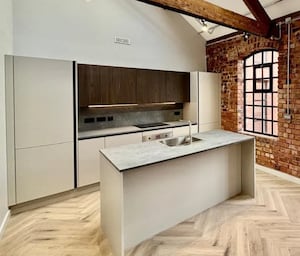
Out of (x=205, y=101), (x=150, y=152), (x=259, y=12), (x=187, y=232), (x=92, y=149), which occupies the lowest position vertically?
(x=187, y=232)

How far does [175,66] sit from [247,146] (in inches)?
104

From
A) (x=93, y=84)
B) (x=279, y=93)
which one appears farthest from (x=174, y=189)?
(x=279, y=93)

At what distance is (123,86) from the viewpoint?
14.6ft

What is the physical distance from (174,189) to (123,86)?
2327 mm

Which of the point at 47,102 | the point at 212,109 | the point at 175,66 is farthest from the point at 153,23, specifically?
the point at 47,102

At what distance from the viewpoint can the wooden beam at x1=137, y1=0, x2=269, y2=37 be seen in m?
2.96

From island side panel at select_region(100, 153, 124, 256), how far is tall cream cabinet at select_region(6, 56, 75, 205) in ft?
3.51

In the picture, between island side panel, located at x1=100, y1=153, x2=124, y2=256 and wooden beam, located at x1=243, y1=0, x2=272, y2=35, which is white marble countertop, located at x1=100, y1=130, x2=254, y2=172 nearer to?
island side panel, located at x1=100, y1=153, x2=124, y2=256

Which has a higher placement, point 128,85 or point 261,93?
point 128,85

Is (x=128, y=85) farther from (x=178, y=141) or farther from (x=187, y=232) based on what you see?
(x=187, y=232)

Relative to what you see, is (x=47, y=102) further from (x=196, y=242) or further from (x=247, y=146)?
(x=247, y=146)

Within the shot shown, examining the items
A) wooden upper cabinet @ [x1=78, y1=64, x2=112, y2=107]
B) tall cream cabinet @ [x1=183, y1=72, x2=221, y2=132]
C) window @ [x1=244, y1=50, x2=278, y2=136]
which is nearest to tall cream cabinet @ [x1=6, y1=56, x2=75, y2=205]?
wooden upper cabinet @ [x1=78, y1=64, x2=112, y2=107]

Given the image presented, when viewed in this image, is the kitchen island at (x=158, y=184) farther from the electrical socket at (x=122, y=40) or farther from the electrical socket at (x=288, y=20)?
the electrical socket at (x=122, y=40)

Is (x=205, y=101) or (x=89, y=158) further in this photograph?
(x=205, y=101)
